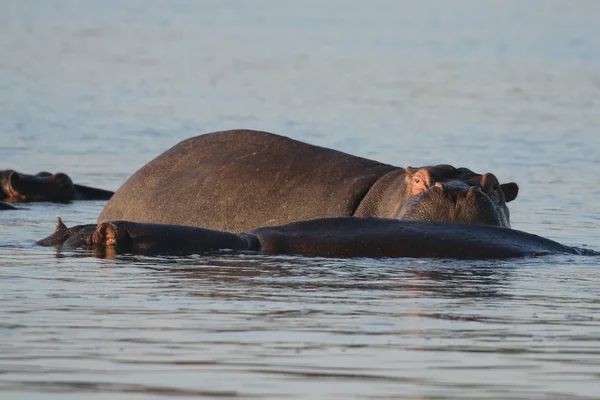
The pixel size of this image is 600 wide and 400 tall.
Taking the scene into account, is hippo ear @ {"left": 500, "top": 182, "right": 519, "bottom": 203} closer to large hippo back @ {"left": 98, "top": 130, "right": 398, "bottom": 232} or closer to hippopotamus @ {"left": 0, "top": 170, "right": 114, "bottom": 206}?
large hippo back @ {"left": 98, "top": 130, "right": 398, "bottom": 232}

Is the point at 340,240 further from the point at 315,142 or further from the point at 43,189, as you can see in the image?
the point at 315,142

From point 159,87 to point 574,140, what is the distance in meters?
8.30

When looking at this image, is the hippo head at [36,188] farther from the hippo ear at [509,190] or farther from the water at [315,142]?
the hippo ear at [509,190]

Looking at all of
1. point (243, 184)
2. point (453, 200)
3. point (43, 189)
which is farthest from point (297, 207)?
point (43, 189)

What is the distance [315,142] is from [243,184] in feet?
25.1

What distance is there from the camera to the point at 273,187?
11.9 metres

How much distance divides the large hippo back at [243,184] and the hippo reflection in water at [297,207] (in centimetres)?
1

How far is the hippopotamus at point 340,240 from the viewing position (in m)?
9.72

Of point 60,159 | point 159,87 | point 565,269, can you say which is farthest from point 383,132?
point 565,269

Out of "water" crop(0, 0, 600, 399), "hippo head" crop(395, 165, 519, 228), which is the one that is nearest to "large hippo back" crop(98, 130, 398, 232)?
"water" crop(0, 0, 600, 399)

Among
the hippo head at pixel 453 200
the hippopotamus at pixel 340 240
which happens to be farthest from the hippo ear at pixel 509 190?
the hippopotamus at pixel 340 240

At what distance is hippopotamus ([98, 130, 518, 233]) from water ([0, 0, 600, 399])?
83 centimetres

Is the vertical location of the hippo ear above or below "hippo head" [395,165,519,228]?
above

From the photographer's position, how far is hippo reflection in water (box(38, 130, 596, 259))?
9789mm
